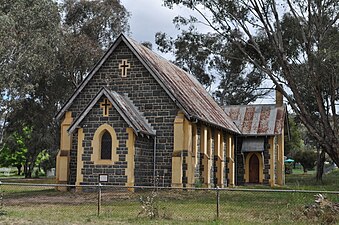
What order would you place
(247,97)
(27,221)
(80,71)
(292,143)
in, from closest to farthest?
(27,221)
(80,71)
(247,97)
(292,143)

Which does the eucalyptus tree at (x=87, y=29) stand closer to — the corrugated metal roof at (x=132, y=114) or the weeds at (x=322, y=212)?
the corrugated metal roof at (x=132, y=114)

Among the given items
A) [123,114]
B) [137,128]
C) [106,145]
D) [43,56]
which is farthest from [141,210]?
[43,56]

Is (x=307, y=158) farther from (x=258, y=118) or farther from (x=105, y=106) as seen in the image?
(x=105, y=106)

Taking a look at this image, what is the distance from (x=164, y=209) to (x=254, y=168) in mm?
24130

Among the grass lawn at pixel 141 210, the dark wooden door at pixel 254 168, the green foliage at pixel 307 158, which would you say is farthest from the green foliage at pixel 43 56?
the green foliage at pixel 307 158

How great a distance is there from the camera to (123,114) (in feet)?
83.8

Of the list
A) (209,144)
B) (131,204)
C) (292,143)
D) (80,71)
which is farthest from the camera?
(292,143)

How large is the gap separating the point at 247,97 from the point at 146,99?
30.0m

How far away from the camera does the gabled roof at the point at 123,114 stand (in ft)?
83.5

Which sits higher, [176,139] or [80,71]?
[80,71]

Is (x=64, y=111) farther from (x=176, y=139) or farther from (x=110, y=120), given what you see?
(x=176, y=139)

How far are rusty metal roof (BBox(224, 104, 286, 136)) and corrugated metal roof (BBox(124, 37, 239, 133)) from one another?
12.6ft

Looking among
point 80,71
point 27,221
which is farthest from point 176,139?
point 80,71

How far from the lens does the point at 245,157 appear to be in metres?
40.3
